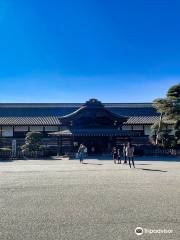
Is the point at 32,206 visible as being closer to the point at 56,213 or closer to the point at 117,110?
the point at 56,213

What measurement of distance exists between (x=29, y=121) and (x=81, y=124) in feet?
24.8

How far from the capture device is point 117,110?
4984 centimetres

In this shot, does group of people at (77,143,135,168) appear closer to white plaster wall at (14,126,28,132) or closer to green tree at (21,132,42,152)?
green tree at (21,132,42,152)

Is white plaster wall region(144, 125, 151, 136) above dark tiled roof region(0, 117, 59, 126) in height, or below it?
below

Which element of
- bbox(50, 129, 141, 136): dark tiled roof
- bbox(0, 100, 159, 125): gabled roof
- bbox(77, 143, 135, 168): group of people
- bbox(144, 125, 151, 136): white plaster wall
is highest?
bbox(0, 100, 159, 125): gabled roof

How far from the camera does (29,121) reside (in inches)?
1731

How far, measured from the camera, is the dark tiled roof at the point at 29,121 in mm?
43181

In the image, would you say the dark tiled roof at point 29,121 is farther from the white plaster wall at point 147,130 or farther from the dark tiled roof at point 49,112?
the white plaster wall at point 147,130

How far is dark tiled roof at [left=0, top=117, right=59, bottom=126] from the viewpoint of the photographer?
4318cm

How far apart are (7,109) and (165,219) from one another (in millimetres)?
43171

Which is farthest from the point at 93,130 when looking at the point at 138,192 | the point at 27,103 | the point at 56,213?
the point at 56,213

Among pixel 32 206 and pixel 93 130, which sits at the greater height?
pixel 93 130

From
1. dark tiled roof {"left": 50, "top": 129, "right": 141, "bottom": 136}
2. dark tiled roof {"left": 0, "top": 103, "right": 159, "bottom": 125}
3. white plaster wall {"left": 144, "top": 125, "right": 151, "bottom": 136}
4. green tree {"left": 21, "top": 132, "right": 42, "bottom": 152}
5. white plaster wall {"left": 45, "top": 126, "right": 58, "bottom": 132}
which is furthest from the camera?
dark tiled roof {"left": 0, "top": 103, "right": 159, "bottom": 125}

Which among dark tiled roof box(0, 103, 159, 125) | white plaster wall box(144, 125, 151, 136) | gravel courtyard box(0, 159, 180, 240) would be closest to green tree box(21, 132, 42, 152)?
dark tiled roof box(0, 103, 159, 125)
